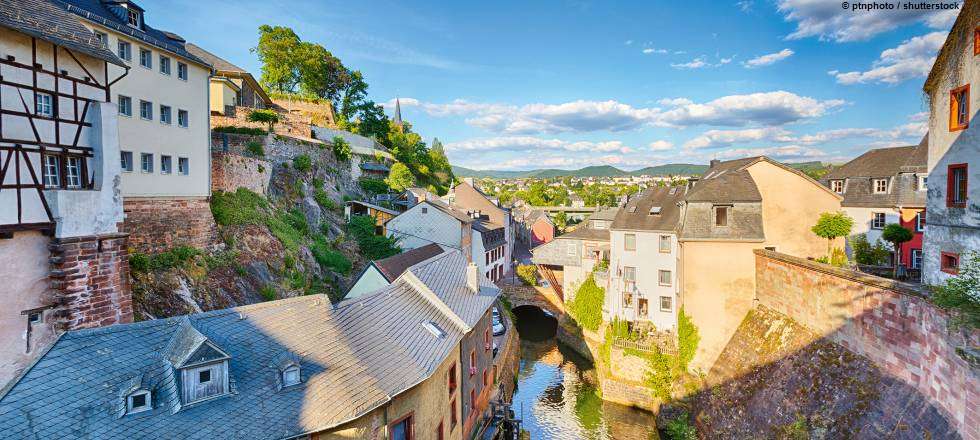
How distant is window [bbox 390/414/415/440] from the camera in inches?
402

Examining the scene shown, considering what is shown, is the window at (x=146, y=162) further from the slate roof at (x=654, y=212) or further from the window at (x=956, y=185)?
the window at (x=956, y=185)

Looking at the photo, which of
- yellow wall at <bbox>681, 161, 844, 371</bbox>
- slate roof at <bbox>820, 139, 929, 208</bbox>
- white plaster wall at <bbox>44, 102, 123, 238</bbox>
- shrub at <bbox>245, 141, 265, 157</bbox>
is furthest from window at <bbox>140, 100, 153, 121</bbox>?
slate roof at <bbox>820, 139, 929, 208</bbox>

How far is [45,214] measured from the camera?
10.6m

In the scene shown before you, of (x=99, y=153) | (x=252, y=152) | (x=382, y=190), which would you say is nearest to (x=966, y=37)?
(x=99, y=153)

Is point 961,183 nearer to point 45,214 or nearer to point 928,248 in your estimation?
point 928,248

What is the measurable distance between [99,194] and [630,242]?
24.1m

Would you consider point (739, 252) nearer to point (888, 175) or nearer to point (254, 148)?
point (888, 175)

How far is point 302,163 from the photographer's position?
103 ft

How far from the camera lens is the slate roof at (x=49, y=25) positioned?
10.1 meters

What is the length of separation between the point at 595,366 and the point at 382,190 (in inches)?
1010

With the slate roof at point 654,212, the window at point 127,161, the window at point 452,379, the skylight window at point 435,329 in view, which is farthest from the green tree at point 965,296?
the window at point 127,161

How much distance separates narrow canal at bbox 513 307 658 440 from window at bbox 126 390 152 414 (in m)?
17.5

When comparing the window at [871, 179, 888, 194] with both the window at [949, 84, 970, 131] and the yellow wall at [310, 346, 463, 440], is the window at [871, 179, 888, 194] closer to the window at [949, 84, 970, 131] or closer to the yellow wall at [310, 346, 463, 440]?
the window at [949, 84, 970, 131]

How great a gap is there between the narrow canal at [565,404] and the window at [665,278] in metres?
7.06
